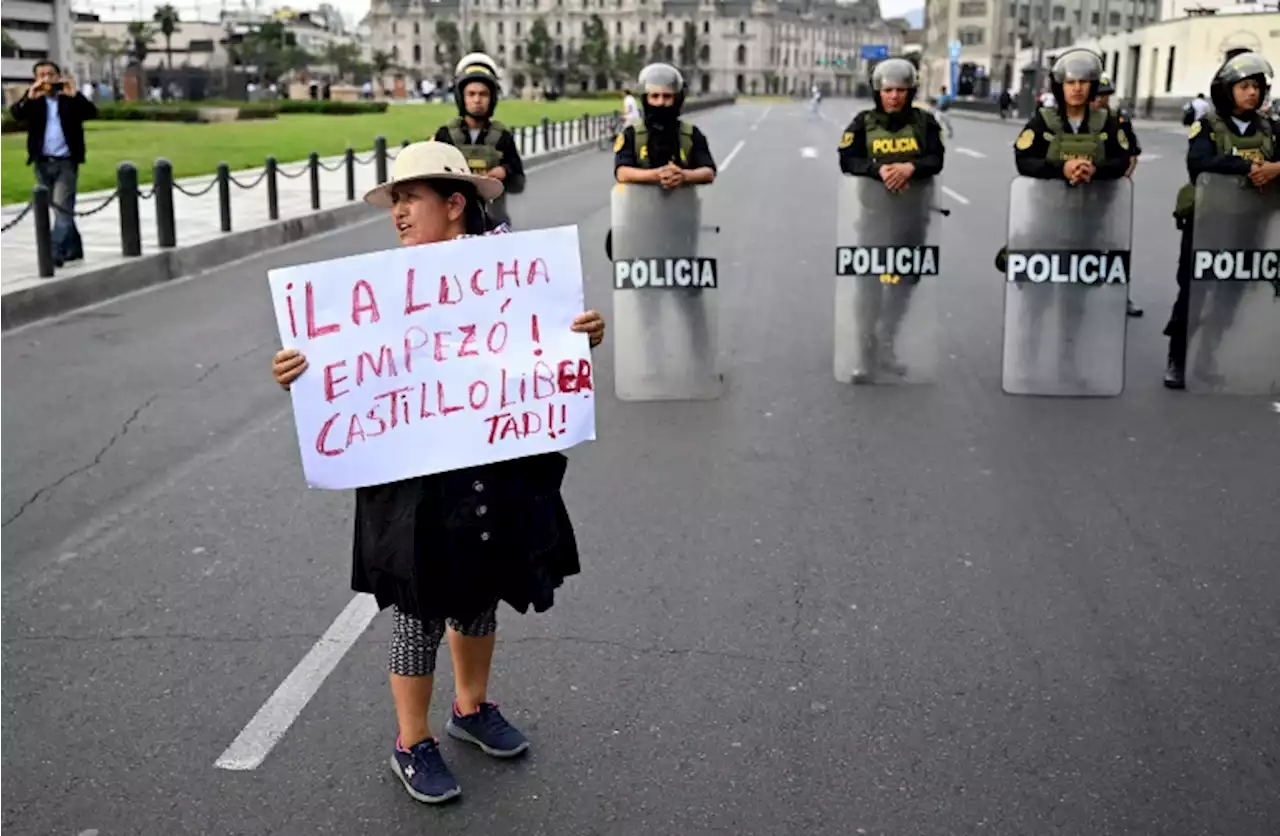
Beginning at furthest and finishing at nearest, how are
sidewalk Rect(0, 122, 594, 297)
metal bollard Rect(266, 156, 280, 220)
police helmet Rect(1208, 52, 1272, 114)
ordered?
1. metal bollard Rect(266, 156, 280, 220)
2. sidewalk Rect(0, 122, 594, 297)
3. police helmet Rect(1208, 52, 1272, 114)

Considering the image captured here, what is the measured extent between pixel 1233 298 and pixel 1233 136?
95cm

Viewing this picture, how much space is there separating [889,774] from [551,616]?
61.8 inches

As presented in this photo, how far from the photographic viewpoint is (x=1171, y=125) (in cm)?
5834

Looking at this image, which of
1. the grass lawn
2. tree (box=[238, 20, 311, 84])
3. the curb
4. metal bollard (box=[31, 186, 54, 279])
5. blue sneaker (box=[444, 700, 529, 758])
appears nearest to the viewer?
blue sneaker (box=[444, 700, 529, 758])

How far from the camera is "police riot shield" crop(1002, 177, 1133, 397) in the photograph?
838 cm

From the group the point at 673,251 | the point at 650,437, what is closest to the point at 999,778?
the point at 650,437

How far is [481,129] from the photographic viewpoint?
9.24m

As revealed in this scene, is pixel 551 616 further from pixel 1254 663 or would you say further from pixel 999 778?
pixel 1254 663

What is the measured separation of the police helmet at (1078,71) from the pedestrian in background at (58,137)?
8.57 m

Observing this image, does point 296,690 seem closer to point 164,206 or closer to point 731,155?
point 164,206

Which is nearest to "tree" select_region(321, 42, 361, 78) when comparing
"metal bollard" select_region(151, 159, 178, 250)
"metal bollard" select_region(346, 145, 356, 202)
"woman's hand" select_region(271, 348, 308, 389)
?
"metal bollard" select_region(346, 145, 356, 202)

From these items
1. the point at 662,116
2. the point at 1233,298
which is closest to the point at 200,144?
the point at 662,116

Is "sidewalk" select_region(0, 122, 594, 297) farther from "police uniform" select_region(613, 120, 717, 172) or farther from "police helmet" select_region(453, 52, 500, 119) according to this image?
"police uniform" select_region(613, 120, 717, 172)

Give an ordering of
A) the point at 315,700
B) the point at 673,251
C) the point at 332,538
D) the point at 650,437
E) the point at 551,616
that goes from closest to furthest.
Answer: the point at 315,700, the point at 551,616, the point at 332,538, the point at 650,437, the point at 673,251
